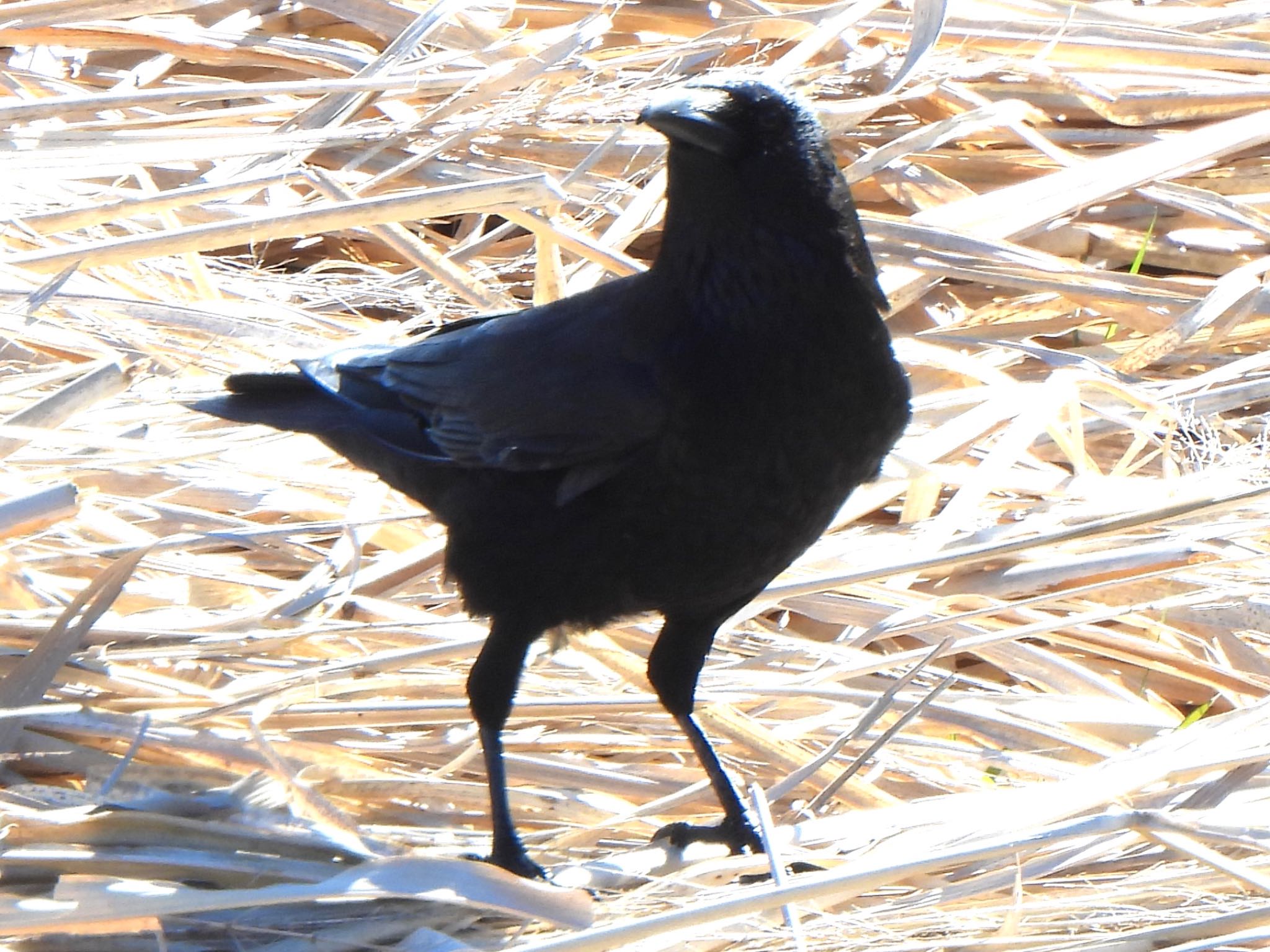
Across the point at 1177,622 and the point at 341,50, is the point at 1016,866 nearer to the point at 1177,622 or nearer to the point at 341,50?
the point at 1177,622

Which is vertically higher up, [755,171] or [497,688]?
[755,171]

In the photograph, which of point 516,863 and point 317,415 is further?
point 317,415

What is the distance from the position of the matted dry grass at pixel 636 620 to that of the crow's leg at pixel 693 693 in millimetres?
56

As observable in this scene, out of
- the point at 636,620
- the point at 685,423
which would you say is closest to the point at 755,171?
the point at 685,423

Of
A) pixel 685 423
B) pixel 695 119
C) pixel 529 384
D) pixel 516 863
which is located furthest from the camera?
pixel 529 384

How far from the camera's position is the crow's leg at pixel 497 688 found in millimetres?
2221

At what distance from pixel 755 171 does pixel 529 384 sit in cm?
51

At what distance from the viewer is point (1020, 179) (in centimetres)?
365

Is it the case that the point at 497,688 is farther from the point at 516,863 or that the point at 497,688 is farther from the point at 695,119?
the point at 695,119

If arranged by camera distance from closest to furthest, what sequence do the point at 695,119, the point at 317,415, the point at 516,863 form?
the point at 695,119
the point at 516,863
the point at 317,415

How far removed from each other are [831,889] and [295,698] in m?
0.97

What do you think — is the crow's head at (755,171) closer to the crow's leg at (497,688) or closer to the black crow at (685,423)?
the black crow at (685,423)

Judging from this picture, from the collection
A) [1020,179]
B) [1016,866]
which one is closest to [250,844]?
[1016,866]

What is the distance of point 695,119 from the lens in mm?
1912
